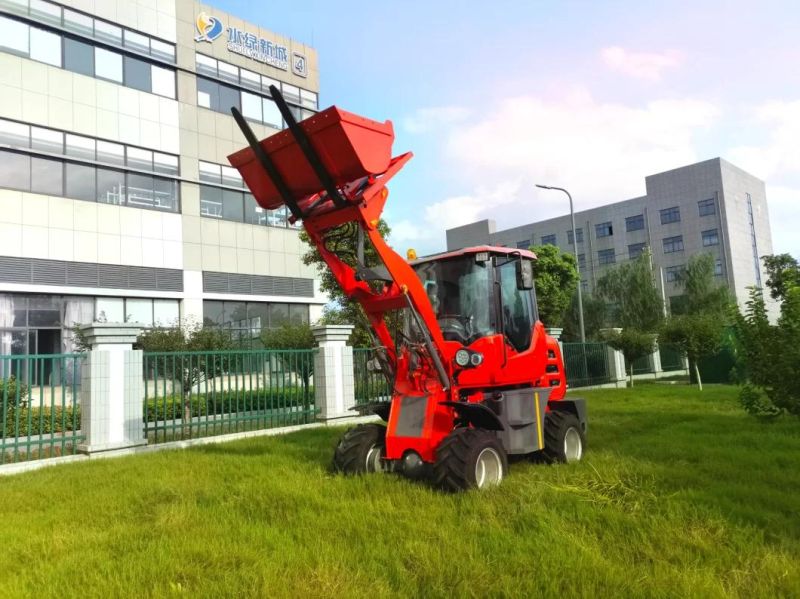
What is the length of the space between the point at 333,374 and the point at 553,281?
16.7 metres

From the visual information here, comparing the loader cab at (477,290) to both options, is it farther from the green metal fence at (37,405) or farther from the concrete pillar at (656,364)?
the concrete pillar at (656,364)

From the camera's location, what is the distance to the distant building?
181ft

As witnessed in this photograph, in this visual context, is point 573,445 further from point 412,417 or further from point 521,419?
point 412,417

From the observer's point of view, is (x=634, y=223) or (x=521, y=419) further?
(x=634, y=223)

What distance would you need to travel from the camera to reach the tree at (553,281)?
25.8 m

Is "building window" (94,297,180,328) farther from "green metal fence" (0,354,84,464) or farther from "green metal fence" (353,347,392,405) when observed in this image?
"green metal fence" (0,354,84,464)

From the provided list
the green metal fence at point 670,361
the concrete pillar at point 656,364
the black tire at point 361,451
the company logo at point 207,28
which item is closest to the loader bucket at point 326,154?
the black tire at point 361,451

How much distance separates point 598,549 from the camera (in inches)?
150

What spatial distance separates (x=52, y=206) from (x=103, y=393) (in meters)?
15.4

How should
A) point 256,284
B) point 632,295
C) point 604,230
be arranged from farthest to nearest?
1. point 604,230
2. point 632,295
3. point 256,284

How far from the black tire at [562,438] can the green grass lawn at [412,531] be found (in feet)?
0.75

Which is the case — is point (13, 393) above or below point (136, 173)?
below

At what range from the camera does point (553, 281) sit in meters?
26.1

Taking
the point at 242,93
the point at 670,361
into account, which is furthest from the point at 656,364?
the point at 242,93
